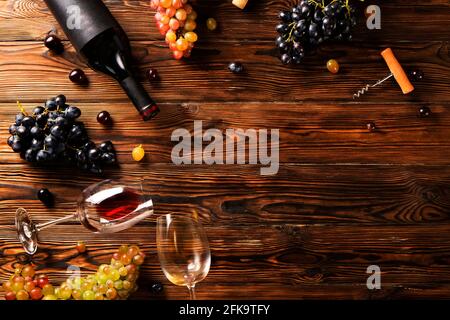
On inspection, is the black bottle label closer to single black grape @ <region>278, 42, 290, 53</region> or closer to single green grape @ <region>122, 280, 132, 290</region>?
single black grape @ <region>278, 42, 290, 53</region>

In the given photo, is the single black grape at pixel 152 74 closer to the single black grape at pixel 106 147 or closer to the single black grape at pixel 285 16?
the single black grape at pixel 106 147

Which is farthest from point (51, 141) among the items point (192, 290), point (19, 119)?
point (192, 290)

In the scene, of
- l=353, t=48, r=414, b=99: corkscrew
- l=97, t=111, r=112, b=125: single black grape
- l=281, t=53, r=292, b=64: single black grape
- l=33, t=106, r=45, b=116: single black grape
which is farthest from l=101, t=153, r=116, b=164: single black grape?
l=353, t=48, r=414, b=99: corkscrew

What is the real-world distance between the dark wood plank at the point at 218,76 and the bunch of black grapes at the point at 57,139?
0.32 feet

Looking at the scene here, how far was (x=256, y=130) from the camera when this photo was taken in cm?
175

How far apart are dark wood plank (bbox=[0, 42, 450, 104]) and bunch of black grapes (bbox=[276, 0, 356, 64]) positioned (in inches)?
3.0

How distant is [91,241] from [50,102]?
427 millimetres

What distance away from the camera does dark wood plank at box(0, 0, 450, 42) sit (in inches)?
68.7

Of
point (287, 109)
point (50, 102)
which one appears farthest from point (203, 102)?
point (50, 102)

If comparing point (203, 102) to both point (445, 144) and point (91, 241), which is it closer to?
point (91, 241)

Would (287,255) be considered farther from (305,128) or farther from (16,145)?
(16,145)
